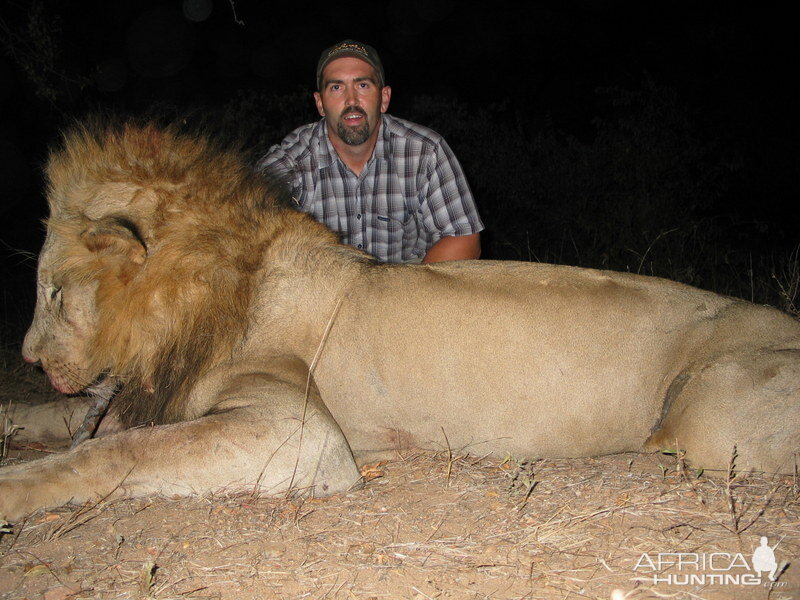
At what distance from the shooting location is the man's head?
443 centimetres

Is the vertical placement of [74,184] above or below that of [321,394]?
above

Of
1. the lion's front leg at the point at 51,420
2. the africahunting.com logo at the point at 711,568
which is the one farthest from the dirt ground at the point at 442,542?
the lion's front leg at the point at 51,420

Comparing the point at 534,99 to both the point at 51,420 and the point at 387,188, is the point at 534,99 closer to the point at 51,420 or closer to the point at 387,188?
the point at 387,188

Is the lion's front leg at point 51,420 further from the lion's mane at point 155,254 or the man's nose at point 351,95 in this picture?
the man's nose at point 351,95

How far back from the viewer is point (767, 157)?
492 inches

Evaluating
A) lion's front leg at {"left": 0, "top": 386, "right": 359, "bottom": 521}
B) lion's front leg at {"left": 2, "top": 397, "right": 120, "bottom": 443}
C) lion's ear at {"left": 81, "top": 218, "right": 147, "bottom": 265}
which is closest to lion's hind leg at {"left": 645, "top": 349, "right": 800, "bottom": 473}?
lion's front leg at {"left": 0, "top": 386, "right": 359, "bottom": 521}

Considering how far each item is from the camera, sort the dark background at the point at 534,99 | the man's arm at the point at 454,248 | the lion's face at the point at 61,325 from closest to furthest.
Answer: the lion's face at the point at 61,325
the man's arm at the point at 454,248
the dark background at the point at 534,99

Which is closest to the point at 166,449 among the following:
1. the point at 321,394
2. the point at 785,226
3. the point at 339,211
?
the point at 321,394

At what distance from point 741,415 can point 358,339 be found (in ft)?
4.29

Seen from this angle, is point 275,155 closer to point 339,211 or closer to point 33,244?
point 339,211

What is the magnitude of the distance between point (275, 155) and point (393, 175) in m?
0.75

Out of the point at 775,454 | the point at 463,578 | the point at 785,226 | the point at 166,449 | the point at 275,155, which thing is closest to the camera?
the point at 463,578

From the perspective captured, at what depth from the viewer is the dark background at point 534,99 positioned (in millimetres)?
7871

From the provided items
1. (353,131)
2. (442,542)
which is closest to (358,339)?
(442,542)
